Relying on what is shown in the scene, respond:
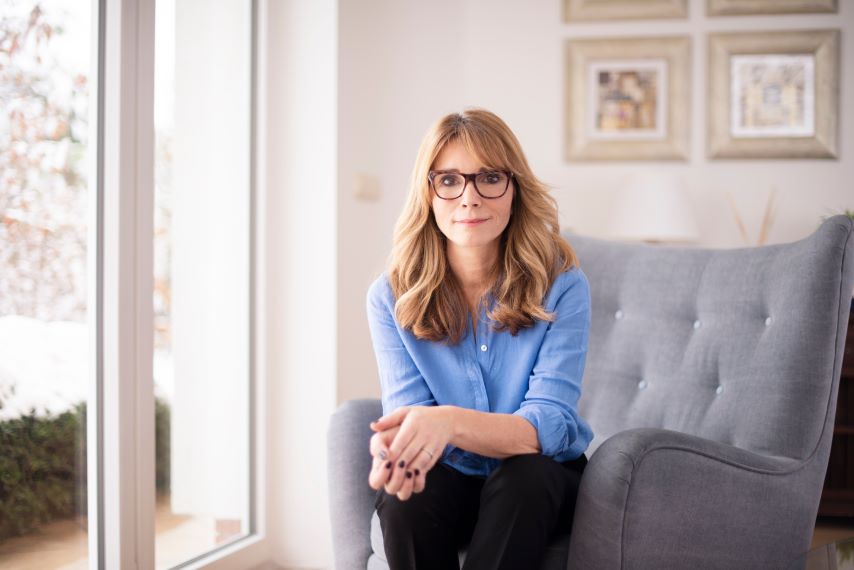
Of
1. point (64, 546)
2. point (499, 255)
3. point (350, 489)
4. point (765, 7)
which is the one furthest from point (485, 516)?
point (765, 7)

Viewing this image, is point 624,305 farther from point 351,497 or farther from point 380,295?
point 351,497

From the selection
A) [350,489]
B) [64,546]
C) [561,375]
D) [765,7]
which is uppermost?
[765,7]

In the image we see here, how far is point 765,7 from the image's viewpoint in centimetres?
303

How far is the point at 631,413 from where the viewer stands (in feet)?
5.90

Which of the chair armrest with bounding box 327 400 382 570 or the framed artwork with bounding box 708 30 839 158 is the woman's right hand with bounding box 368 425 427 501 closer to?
the chair armrest with bounding box 327 400 382 570

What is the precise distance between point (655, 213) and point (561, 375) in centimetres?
165

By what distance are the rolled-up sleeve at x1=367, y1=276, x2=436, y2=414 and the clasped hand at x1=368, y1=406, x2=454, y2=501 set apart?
0.71ft

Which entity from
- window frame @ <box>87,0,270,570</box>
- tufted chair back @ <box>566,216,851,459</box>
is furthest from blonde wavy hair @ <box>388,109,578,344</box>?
window frame @ <box>87,0,270,570</box>

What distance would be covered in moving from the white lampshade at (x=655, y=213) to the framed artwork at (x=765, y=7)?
777 millimetres

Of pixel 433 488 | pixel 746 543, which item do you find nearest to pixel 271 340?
pixel 433 488

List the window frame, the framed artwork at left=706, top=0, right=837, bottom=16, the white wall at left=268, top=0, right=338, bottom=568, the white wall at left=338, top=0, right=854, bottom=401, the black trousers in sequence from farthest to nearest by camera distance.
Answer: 1. the framed artwork at left=706, top=0, right=837, bottom=16
2. the white wall at left=338, top=0, right=854, bottom=401
3. the white wall at left=268, top=0, right=338, bottom=568
4. the window frame
5. the black trousers

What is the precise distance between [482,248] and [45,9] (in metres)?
1.02

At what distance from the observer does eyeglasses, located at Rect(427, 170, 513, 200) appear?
1.40 metres

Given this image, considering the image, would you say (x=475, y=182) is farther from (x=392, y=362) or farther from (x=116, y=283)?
(x=116, y=283)
